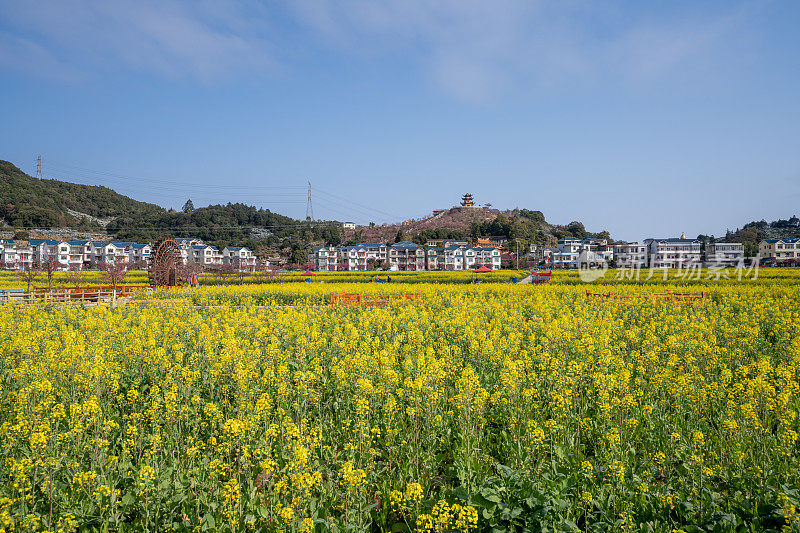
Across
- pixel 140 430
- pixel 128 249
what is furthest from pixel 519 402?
pixel 128 249

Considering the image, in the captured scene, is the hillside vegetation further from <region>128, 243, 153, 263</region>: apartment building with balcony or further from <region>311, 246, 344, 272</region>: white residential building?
<region>128, 243, 153, 263</region>: apartment building with balcony

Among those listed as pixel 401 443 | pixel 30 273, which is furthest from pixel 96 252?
pixel 401 443

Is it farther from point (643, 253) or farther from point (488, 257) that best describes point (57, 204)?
point (643, 253)

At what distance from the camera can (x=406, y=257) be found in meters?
Result: 118

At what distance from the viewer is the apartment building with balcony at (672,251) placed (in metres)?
106

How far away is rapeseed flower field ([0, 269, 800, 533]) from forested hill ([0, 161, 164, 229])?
14818 cm

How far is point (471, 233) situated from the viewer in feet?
484

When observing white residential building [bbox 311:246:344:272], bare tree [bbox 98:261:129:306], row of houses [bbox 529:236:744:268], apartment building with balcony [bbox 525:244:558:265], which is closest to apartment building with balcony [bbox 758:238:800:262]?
row of houses [bbox 529:236:744:268]

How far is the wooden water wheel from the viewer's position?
136 feet

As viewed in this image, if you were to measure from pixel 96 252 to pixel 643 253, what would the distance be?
140 metres

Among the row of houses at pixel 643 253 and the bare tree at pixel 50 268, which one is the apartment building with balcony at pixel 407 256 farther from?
the bare tree at pixel 50 268

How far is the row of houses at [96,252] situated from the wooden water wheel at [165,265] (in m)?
49.7

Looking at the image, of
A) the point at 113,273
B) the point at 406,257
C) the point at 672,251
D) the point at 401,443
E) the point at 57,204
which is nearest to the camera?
the point at 401,443

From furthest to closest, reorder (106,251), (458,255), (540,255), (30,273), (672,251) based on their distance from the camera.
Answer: (540,255)
(458,255)
(106,251)
(672,251)
(30,273)
